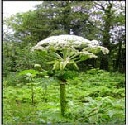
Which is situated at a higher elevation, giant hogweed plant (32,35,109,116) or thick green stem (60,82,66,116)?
giant hogweed plant (32,35,109,116)

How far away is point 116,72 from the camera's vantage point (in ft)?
5.54

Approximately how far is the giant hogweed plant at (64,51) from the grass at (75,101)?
0.05m

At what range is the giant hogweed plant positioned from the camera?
5.01 feet

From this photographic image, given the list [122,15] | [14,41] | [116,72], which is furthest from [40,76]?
[122,15]

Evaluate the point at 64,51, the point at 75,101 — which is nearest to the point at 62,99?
the point at 75,101

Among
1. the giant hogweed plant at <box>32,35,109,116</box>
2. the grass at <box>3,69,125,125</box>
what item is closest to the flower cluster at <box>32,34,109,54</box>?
the giant hogweed plant at <box>32,35,109,116</box>

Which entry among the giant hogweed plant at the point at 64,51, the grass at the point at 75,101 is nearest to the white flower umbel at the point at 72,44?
the giant hogweed plant at the point at 64,51

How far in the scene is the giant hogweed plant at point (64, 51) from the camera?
1526mm

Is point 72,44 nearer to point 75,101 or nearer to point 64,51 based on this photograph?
point 64,51

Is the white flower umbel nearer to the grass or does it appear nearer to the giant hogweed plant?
the giant hogweed plant

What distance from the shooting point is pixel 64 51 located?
61.1 inches

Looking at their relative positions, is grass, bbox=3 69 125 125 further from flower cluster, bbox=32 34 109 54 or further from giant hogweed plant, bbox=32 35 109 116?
flower cluster, bbox=32 34 109 54

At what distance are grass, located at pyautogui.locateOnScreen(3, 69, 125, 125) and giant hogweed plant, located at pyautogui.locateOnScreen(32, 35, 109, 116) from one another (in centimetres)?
5

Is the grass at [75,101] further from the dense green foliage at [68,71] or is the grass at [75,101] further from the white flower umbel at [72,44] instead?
the white flower umbel at [72,44]
